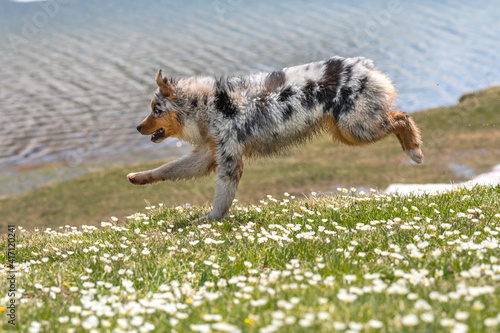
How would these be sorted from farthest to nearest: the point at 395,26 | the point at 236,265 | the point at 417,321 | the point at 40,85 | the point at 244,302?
the point at 395,26, the point at 40,85, the point at 236,265, the point at 244,302, the point at 417,321

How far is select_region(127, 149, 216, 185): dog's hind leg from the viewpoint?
364 inches

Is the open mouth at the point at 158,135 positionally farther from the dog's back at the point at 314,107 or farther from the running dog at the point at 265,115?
the dog's back at the point at 314,107

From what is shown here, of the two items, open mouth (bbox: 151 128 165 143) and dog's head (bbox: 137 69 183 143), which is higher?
dog's head (bbox: 137 69 183 143)

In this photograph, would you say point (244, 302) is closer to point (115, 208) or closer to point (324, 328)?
point (324, 328)

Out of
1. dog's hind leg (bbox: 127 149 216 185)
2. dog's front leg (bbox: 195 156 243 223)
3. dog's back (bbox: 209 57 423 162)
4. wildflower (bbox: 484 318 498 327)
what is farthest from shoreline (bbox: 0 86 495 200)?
wildflower (bbox: 484 318 498 327)

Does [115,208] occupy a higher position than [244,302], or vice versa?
[244,302]

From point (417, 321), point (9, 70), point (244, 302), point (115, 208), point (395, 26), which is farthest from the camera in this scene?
point (395, 26)

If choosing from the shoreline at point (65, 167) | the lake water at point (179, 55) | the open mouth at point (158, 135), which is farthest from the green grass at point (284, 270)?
the shoreline at point (65, 167)

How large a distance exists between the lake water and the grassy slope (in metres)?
4.72

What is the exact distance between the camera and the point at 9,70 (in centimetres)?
4659

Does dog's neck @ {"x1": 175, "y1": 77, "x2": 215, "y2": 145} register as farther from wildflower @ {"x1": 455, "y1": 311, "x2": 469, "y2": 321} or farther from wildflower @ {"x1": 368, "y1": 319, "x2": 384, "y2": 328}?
wildflower @ {"x1": 455, "y1": 311, "x2": 469, "y2": 321}

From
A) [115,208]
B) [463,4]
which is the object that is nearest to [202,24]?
[463,4]

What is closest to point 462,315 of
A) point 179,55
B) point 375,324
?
point 375,324

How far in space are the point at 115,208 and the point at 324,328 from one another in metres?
17.5
